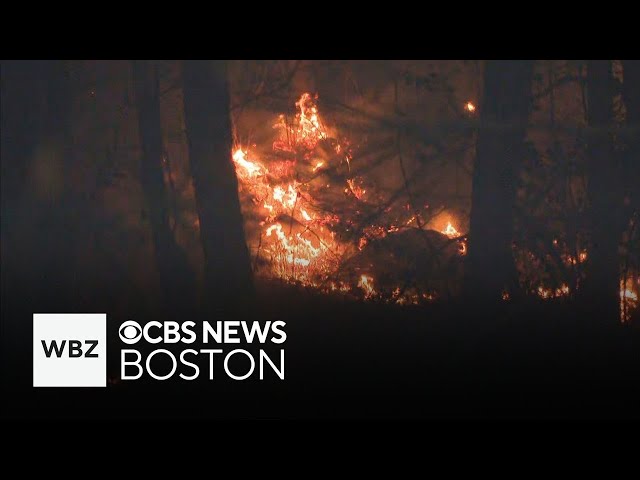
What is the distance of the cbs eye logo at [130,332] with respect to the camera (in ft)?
30.4

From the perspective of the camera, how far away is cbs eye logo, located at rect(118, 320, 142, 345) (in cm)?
926

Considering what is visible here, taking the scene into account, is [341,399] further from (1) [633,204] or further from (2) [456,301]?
(1) [633,204]

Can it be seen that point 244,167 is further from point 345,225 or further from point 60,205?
point 60,205

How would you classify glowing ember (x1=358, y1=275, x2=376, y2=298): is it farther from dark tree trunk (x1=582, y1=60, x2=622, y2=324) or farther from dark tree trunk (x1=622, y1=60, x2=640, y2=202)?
dark tree trunk (x1=622, y1=60, x2=640, y2=202)

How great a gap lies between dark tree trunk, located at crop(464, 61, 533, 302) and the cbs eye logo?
384cm

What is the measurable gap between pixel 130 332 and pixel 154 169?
2317 mm

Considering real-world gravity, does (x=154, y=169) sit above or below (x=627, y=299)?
above

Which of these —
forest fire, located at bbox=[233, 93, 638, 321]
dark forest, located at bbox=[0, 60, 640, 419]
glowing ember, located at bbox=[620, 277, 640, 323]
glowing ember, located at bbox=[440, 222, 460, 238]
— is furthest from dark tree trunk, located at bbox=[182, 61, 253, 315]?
glowing ember, located at bbox=[620, 277, 640, 323]

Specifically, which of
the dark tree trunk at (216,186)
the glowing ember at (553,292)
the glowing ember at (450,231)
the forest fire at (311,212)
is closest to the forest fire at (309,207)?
the forest fire at (311,212)

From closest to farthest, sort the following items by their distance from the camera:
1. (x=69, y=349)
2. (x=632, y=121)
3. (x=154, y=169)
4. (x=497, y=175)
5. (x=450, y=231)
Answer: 1. (x=69, y=349)
2. (x=632, y=121)
3. (x=497, y=175)
4. (x=450, y=231)
5. (x=154, y=169)

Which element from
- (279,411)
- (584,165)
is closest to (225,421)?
(279,411)

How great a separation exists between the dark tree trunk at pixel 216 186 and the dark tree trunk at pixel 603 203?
4044mm

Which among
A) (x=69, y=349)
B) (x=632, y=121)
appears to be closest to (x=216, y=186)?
(x=69, y=349)

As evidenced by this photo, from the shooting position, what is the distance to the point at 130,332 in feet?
31.0
